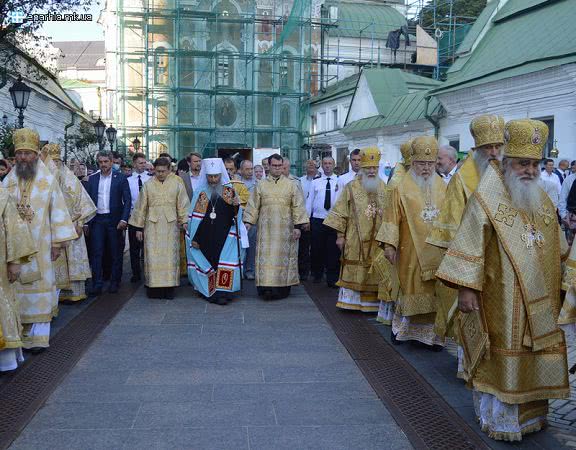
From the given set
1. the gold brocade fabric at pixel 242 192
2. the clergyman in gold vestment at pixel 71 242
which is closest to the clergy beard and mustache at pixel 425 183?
the clergyman in gold vestment at pixel 71 242

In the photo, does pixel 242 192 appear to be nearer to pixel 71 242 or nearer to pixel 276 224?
pixel 276 224

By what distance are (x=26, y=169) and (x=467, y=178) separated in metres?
4.10

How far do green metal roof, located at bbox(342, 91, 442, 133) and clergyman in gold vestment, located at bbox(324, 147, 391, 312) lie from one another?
43.4 ft

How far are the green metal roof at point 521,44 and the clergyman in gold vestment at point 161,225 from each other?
9.67 m

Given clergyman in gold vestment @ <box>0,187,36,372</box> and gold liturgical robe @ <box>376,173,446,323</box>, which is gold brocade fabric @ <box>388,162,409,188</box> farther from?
clergyman in gold vestment @ <box>0,187,36,372</box>

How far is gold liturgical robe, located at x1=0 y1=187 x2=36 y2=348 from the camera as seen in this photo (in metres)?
5.71

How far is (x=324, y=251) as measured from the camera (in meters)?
11.4

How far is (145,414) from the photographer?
5.03 meters

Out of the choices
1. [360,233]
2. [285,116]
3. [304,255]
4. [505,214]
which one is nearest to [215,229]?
[360,233]

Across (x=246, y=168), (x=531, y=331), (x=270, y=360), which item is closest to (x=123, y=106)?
(x=246, y=168)

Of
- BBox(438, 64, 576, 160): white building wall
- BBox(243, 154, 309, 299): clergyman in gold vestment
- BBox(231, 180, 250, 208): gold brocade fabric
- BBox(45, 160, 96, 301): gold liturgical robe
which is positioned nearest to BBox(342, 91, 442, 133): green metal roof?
BBox(438, 64, 576, 160): white building wall

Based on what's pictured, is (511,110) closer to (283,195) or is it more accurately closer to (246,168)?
(246,168)

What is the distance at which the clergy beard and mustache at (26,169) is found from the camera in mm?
7090

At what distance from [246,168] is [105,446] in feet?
26.4
